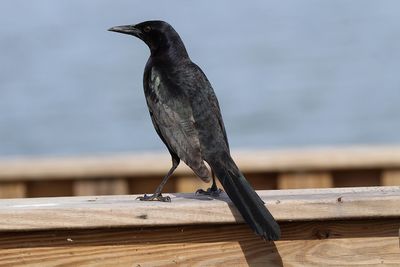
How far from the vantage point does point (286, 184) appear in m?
6.53

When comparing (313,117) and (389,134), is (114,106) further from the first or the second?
(389,134)

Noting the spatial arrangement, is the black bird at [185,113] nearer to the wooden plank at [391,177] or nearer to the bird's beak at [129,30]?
the bird's beak at [129,30]

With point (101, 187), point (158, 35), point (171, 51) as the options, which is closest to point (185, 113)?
point (171, 51)

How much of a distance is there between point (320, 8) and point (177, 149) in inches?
916

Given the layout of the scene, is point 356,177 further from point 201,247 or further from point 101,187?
point 201,247

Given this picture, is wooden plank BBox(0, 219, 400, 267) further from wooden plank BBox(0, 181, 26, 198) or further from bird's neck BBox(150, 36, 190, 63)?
wooden plank BBox(0, 181, 26, 198)

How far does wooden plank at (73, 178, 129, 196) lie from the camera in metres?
6.63

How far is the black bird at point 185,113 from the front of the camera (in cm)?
402

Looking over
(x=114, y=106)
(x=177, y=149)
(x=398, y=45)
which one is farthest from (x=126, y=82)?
(x=177, y=149)

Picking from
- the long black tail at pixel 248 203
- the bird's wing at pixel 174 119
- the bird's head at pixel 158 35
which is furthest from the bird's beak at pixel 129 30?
the long black tail at pixel 248 203

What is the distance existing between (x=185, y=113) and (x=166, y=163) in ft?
7.76

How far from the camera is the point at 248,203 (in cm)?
335

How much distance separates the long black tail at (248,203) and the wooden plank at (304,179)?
8.41 feet

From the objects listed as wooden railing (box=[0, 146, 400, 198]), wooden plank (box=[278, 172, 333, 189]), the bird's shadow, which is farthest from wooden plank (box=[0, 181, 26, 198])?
the bird's shadow
